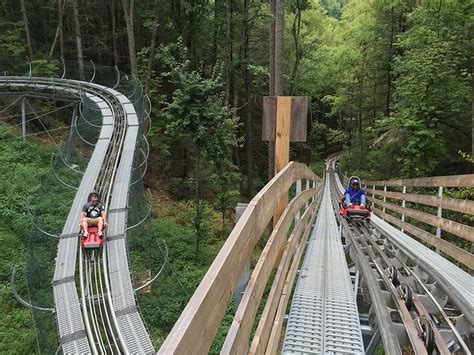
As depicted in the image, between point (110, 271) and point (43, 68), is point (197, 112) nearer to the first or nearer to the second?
point (110, 271)

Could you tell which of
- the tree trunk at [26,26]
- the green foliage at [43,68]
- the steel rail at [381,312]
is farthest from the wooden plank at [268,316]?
the tree trunk at [26,26]

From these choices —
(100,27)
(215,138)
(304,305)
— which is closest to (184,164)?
(215,138)

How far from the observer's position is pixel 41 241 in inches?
388

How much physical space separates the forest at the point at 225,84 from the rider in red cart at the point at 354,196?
15.9 ft

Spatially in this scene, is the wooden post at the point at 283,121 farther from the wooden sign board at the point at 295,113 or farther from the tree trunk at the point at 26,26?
the tree trunk at the point at 26,26

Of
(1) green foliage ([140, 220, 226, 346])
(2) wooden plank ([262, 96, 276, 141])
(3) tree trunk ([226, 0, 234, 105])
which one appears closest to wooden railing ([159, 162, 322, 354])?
(2) wooden plank ([262, 96, 276, 141])

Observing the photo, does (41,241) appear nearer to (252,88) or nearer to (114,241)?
(114,241)

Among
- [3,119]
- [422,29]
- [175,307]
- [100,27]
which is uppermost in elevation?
[100,27]

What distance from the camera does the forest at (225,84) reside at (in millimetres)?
13641

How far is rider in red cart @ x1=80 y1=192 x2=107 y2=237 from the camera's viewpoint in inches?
382

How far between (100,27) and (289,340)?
33093mm

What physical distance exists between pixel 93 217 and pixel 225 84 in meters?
12.9

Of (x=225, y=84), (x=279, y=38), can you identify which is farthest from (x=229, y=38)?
(x=279, y=38)

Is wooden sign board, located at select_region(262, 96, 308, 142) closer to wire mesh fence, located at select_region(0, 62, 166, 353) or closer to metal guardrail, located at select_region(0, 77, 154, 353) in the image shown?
metal guardrail, located at select_region(0, 77, 154, 353)
